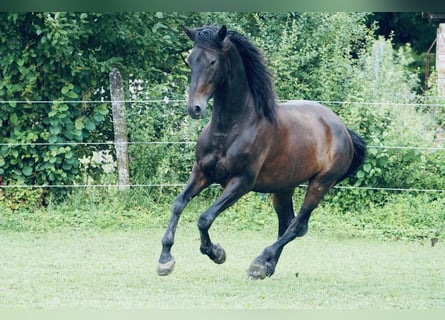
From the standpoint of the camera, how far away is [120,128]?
386 inches

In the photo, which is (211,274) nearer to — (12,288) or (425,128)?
(12,288)

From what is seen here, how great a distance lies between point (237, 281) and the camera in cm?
588

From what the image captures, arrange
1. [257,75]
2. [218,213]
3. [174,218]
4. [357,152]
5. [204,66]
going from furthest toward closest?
[357,152] < [257,75] < [218,213] < [174,218] < [204,66]

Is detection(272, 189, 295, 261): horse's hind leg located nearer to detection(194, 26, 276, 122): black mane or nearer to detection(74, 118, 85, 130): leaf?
detection(194, 26, 276, 122): black mane

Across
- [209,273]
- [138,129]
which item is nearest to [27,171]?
[138,129]

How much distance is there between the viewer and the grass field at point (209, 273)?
5.01 metres

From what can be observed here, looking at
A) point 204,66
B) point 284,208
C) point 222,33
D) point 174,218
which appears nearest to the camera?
point 204,66

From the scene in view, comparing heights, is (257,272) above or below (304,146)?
below

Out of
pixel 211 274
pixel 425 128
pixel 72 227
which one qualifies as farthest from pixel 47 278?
pixel 425 128

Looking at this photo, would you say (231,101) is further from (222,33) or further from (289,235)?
(289,235)

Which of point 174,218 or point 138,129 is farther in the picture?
point 138,129

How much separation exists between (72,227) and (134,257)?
1977 mm

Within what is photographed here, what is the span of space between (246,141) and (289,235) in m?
0.92

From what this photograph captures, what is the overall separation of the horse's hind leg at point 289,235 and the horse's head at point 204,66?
1.36m
